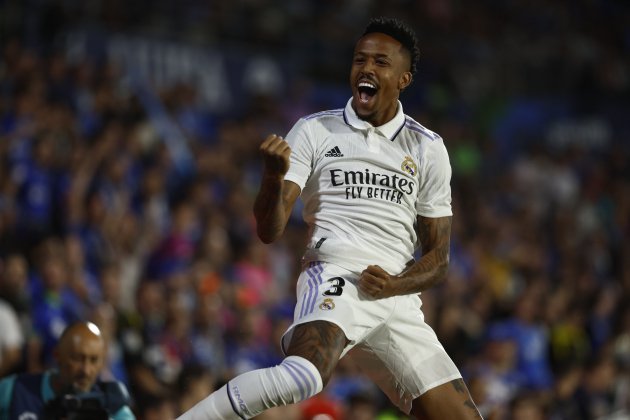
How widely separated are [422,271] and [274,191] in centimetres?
86

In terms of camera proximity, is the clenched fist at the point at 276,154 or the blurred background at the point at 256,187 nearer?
the clenched fist at the point at 276,154

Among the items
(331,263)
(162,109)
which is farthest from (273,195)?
(162,109)

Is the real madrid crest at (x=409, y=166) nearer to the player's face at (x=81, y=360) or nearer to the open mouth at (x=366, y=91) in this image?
the open mouth at (x=366, y=91)

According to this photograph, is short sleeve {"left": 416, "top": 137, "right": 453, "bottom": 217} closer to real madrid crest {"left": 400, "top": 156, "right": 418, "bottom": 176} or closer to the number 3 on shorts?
real madrid crest {"left": 400, "top": 156, "right": 418, "bottom": 176}

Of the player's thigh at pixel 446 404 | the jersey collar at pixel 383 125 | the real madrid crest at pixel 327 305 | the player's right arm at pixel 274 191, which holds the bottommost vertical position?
the player's thigh at pixel 446 404

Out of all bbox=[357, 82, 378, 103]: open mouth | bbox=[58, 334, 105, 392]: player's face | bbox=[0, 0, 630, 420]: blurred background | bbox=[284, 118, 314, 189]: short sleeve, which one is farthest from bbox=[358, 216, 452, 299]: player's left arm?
bbox=[0, 0, 630, 420]: blurred background

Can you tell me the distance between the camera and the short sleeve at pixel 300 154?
516 cm

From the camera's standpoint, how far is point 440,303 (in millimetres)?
11695

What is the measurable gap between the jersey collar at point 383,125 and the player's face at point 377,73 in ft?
0.16

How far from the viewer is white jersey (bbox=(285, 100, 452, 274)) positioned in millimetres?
5195

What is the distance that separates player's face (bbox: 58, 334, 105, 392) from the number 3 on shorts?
5.14ft

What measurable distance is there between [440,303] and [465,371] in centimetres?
152

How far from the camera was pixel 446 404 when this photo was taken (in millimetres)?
5160

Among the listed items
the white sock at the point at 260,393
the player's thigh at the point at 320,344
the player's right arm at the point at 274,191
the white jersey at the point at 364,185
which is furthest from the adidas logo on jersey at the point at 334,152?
the white sock at the point at 260,393
